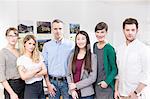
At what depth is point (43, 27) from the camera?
2.26 meters

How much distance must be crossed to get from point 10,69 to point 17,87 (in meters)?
0.19

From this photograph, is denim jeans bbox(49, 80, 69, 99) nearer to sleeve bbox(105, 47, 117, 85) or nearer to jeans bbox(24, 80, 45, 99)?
jeans bbox(24, 80, 45, 99)

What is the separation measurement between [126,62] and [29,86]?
0.90 metres

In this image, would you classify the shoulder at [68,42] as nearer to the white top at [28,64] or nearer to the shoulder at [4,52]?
the white top at [28,64]

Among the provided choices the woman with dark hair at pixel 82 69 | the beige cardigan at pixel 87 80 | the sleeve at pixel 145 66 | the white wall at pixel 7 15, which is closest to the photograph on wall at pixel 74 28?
the woman with dark hair at pixel 82 69

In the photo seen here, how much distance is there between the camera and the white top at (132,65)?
1942 millimetres

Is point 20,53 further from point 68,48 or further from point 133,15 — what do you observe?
point 133,15

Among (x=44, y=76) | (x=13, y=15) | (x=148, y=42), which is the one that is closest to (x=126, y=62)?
(x=148, y=42)

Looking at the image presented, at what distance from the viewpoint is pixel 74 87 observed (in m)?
2.03

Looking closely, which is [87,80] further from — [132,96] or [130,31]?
[130,31]

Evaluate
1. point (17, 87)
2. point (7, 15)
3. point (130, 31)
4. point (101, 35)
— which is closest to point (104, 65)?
point (101, 35)

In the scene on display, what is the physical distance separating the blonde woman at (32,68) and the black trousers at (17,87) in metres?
0.04

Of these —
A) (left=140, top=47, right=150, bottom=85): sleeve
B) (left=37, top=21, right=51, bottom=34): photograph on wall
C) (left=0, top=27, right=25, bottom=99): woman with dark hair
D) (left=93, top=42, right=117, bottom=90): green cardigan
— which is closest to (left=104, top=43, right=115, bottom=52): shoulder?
(left=93, top=42, right=117, bottom=90): green cardigan

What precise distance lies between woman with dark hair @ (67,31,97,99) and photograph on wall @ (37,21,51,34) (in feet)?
1.15
